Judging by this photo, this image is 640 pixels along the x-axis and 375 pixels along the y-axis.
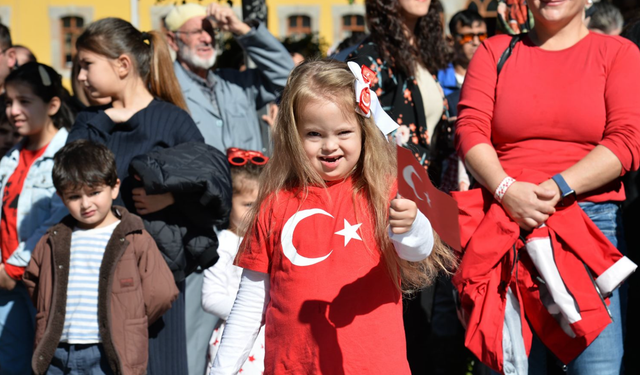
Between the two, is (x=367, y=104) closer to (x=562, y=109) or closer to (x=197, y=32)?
(x=562, y=109)

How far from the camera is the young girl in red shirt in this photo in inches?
111

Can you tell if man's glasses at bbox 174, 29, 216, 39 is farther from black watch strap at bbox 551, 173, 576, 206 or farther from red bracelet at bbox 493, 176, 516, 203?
black watch strap at bbox 551, 173, 576, 206

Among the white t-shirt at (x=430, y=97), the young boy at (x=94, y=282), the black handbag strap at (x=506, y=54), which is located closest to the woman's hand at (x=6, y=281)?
the young boy at (x=94, y=282)

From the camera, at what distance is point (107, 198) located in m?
3.97

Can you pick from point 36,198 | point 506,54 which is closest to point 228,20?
point 36,198

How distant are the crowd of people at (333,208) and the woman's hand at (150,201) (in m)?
0.01

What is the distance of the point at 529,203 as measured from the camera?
11.0 ft

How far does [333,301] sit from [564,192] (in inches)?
44.8

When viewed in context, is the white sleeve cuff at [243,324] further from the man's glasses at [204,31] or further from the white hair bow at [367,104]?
the man's glasses at [204,31]

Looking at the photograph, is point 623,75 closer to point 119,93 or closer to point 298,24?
point 119,93

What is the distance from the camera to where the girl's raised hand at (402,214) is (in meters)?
2.44

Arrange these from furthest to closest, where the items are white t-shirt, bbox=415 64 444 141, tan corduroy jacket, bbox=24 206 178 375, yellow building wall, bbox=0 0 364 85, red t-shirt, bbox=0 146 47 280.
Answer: yellow building wall, bbox=0 0 364 85 < red t-shirt, bbox=0 146 47 280 < white t-shirt, bbox=415 64 444 141 < tan corduroy jacket, bbox=24 206 178 375

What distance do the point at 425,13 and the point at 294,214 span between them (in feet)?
6.82

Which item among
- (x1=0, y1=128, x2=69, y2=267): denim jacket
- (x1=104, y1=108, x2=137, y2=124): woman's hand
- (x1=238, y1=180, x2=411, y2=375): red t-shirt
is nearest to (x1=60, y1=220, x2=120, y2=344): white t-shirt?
(x1=104, y1=108, x2=137, y2=124): woman's hand
